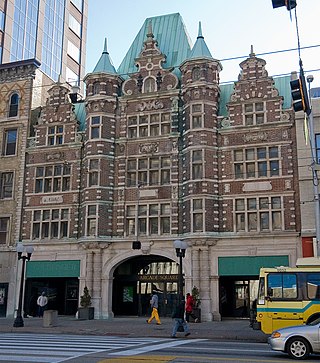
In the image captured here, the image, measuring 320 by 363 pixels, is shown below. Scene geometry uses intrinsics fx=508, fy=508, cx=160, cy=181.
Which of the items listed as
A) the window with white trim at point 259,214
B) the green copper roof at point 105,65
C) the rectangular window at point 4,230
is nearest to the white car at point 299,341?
the window with white trim at point 259,214

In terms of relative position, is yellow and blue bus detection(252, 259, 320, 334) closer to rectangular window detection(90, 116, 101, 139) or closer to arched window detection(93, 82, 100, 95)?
rectangular window detection(90, 116, 101, 139)

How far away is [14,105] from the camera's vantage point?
4012cm

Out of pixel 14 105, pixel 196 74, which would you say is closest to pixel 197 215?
pixel 196 74

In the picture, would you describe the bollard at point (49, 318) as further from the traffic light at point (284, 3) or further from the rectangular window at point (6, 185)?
the traffic light at point (284, 3)

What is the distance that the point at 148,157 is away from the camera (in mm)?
34938

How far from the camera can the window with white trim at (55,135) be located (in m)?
37.8

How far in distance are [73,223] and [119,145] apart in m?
6.36

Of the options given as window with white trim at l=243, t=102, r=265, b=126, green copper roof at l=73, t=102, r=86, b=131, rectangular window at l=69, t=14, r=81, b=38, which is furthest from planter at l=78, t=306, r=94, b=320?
rectangular window at l=69, t=14, r=81, b=38

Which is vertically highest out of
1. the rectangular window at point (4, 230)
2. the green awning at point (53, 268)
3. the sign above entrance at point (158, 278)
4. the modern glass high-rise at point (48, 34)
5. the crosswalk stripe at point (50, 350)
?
the modern glass high-rise at point (48, 34)

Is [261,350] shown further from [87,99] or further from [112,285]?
[87,99]

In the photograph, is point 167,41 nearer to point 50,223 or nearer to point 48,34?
point 50,223

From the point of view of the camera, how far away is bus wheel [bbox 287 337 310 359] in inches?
566

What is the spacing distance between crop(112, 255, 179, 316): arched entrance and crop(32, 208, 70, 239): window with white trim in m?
4.85

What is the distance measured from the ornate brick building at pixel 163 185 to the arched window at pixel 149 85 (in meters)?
0.08
